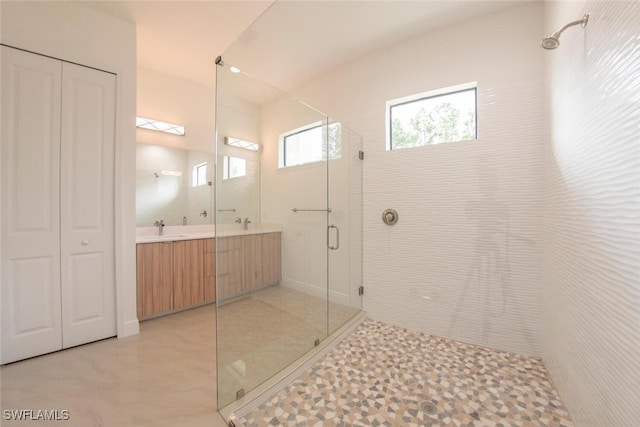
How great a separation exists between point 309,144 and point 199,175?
1.73 metres

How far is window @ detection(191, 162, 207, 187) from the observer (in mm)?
3217

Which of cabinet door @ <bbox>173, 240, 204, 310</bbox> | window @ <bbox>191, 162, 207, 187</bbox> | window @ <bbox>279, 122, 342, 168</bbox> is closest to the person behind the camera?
window @ <bbox>279, 122, 342, 168</bbox>

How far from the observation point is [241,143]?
186 cm

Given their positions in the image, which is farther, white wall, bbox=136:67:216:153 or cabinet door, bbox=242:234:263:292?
white wall, bbox=136:67:216:153

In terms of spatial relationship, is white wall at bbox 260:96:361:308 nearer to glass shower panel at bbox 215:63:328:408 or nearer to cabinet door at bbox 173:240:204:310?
glass shower panel at bbox 215:63:328:408

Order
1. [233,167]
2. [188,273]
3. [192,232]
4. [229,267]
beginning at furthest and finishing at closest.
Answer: [192,232]
[188,273]
[233,167]
[229,267]

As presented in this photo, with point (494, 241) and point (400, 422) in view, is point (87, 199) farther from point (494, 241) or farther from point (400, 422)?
point (494, 241)

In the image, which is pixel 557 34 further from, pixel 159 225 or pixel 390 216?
pixel 159 225

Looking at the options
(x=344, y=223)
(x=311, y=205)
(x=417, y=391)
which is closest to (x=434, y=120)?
(x=344, y=223)

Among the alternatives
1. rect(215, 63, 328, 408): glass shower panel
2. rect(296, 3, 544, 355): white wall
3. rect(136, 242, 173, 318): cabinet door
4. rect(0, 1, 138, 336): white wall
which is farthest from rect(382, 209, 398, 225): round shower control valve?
rect(0, 1, 138, 336): white wall

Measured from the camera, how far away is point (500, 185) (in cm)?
196

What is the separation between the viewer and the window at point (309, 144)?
2.37 meters

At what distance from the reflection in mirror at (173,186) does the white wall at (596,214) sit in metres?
3.49

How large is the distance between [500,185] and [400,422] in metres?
1.83
